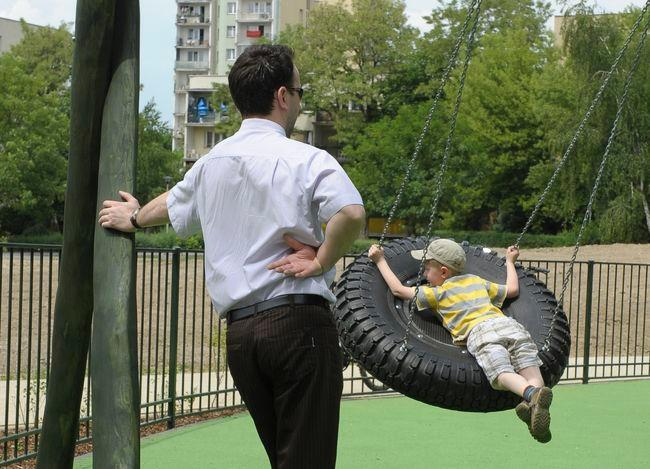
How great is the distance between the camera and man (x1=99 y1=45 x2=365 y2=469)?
3.08m

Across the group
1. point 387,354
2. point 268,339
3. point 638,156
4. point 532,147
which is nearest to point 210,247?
point 268,339

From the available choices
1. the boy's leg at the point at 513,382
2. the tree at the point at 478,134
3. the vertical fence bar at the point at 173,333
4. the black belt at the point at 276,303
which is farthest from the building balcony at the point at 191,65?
the black belt at the point at 276,303

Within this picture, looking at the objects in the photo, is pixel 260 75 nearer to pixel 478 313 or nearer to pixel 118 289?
pixel 118 289

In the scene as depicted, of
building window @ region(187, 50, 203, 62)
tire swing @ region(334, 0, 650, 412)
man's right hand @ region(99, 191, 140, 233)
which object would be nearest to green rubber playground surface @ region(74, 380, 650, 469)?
tire swing @ region(334, 0, 650, 412)

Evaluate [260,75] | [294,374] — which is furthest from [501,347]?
[260,75]

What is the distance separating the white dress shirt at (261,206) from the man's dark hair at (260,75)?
0.08 metres

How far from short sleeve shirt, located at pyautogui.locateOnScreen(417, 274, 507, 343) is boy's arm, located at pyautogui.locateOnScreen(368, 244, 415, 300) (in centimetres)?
6

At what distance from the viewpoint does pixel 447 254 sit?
16.6ft

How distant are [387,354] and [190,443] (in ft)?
10.3

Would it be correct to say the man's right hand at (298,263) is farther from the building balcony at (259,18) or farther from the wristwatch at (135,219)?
the building balcony at (259,18)

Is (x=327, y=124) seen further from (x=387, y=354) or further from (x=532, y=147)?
(x=387, y=354)

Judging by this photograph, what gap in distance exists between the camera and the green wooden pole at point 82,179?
351cm

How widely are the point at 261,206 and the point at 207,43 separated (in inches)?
4081

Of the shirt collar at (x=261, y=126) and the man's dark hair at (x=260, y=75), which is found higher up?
the man's dark hair at (x=260, y=75)
